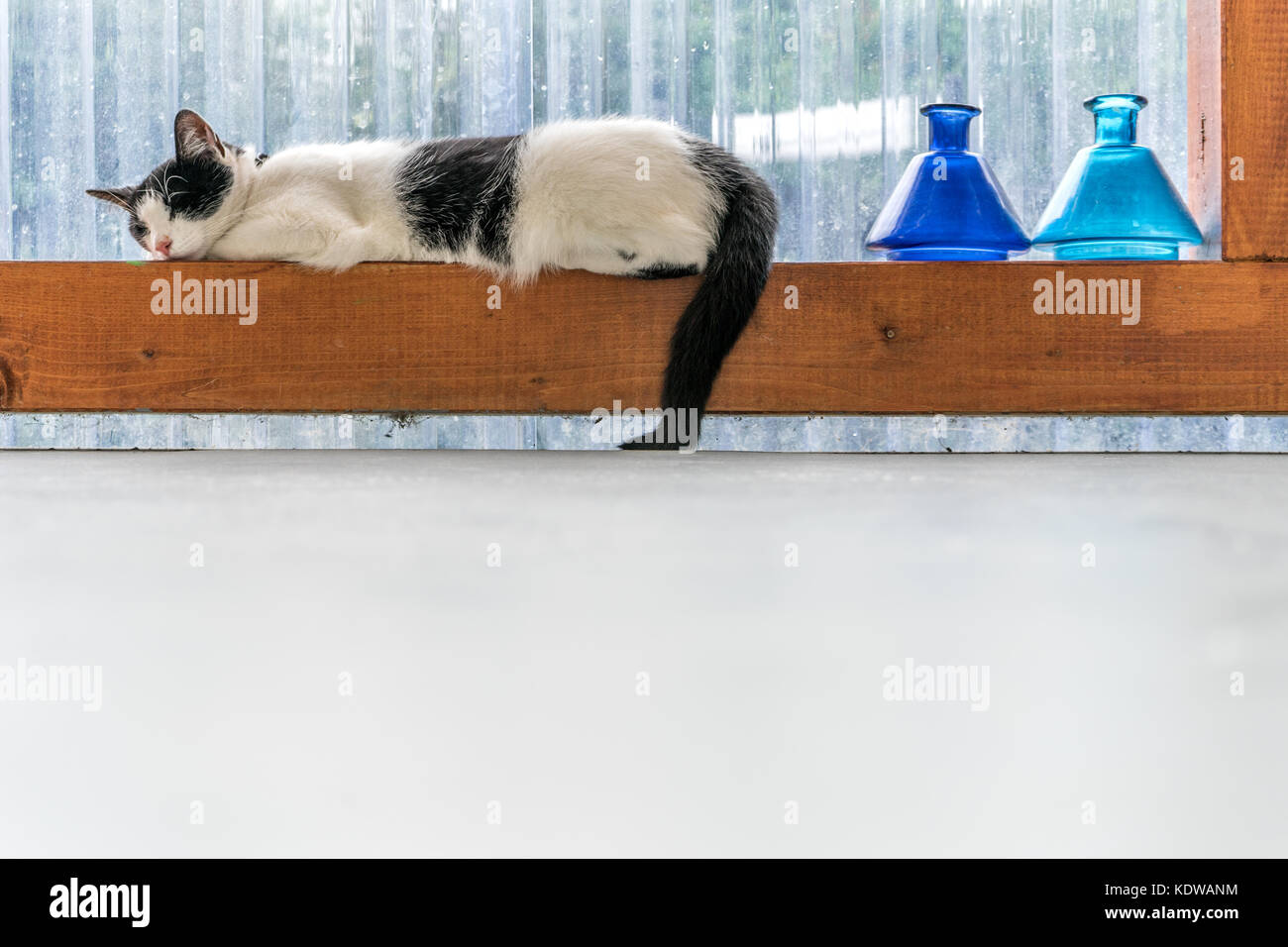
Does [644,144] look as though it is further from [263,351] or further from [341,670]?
[341,670]

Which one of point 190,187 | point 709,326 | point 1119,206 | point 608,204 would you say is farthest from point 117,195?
point 1119,206

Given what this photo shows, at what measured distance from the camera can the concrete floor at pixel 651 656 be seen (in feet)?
2.70

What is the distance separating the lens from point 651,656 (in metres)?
0.83

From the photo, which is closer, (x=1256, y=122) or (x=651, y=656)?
(x=1256, y=122)

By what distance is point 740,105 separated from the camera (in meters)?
0.85

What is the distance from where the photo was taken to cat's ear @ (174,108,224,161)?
748 millimetres

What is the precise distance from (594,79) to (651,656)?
577 millimetres

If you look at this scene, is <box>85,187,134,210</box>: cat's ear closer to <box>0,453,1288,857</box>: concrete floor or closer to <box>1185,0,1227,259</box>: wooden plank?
<box>0,453,1288,857</box>: concrete floor

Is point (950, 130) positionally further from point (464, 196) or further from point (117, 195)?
point (117, 195)

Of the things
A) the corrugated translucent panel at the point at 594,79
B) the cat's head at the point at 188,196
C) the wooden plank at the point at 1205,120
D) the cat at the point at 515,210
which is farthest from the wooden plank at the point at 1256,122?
the cat's head at the point at 188,196

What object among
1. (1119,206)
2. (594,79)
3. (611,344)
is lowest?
(611,344)

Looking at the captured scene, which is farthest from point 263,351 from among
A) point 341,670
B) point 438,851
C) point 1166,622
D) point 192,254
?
point 1166,622

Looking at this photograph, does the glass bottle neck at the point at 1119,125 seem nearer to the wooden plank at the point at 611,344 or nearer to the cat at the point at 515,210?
the wooden plank at the point at 611,344
